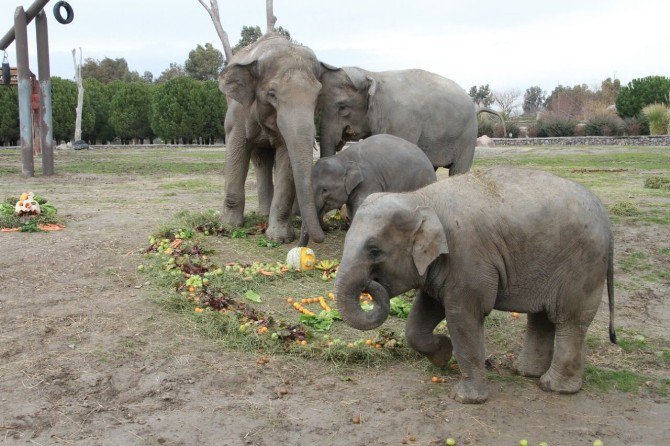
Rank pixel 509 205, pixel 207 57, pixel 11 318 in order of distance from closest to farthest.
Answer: pixel 509 205 < pixel 11 318 < pixel 207 57

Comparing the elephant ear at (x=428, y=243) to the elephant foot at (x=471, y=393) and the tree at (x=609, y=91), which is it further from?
the tree at (x=609, y=91)

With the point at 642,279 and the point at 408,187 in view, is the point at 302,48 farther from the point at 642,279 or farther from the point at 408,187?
the point at 642,279

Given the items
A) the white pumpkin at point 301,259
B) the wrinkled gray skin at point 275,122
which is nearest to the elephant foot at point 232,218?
the wrinkled gray skin at point 275,122

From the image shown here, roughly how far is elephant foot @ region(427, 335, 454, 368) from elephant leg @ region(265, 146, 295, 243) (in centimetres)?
427

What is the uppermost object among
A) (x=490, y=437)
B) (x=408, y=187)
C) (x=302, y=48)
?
(x=302, y=48)

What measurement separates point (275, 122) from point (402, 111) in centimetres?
181

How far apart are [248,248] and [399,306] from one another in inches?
109

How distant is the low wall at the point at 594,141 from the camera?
33719mm

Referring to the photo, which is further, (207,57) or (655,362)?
(207,57)

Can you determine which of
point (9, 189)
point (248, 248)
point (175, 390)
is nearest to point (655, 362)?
point (175, 390)

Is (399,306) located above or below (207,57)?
below

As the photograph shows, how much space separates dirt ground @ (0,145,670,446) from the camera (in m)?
4.89

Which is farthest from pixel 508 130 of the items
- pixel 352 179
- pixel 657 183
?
pixel 352 179

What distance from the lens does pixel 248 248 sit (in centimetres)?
952
